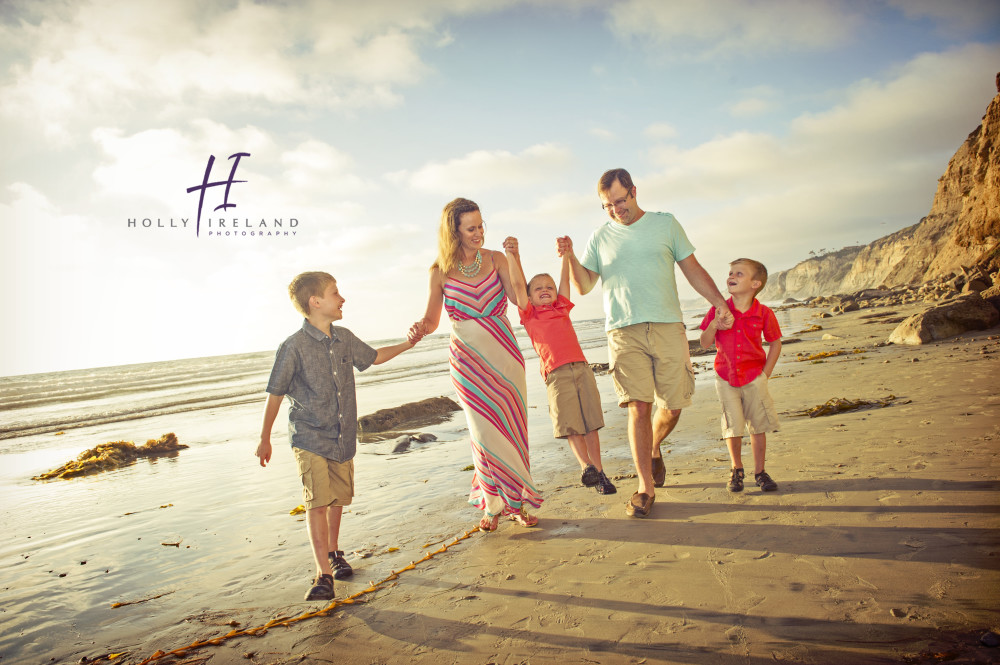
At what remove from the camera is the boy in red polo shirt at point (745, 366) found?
4102 mm

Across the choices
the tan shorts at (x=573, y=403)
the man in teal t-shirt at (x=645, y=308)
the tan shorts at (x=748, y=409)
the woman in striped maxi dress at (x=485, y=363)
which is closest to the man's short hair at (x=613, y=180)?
the man in teal t-shirt at (x=645, y=308)

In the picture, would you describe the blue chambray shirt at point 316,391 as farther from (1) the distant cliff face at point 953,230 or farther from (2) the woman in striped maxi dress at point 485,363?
(1) the distant cliff face at point 953,230

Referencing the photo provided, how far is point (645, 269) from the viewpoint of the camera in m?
4.04

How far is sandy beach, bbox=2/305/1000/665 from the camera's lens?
2234 mm

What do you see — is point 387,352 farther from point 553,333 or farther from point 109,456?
point 109,456

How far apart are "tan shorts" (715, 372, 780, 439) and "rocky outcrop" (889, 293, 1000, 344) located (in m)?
8.13

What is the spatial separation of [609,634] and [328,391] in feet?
7.20

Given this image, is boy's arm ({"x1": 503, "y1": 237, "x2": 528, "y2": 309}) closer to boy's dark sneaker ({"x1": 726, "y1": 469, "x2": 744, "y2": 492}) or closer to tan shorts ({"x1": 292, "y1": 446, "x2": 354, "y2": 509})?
tan shorts ({"x1": 292, "y1": 446, "x2": 354, "y2": 509})

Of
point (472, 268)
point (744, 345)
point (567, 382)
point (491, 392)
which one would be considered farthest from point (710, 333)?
point (472, 268)

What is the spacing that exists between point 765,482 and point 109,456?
388 inches

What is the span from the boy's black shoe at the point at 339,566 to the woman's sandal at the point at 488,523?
38.2 inches

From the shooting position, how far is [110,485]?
749 centimetres

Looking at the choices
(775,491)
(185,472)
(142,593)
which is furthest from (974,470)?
(185,472)

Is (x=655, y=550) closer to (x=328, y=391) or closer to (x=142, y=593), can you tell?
(x=328, y=391)
